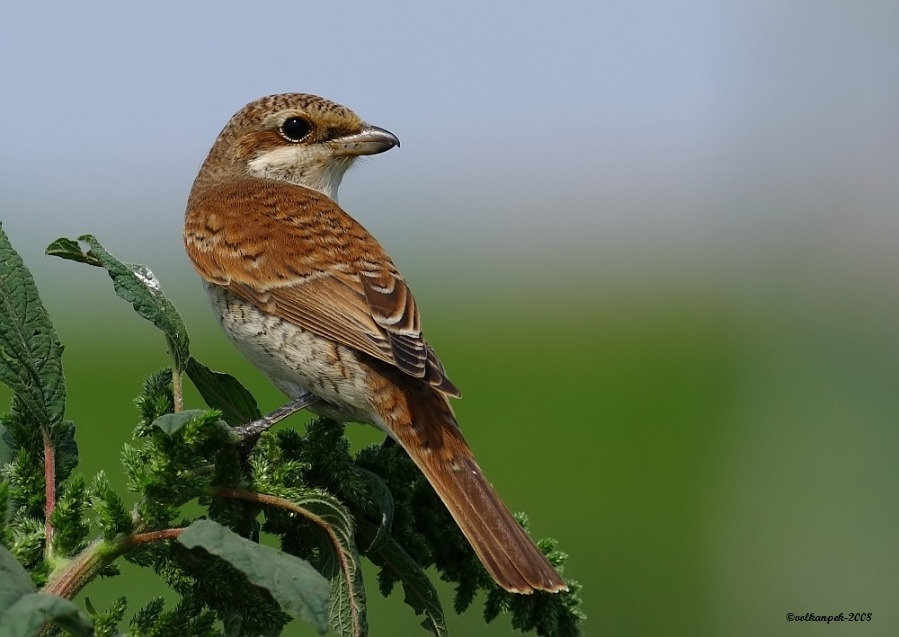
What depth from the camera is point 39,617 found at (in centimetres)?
128

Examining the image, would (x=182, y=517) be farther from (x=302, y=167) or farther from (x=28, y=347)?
(x=302, y=167)

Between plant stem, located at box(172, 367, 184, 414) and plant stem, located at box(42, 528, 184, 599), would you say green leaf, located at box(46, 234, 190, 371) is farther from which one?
plant stem, located at box(42, 528, 184, 599)

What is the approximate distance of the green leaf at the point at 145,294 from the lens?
194cm

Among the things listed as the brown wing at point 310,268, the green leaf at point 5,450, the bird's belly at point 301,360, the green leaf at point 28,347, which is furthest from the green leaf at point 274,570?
the bird's belly at point 301,360

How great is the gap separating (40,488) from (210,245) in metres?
2.22

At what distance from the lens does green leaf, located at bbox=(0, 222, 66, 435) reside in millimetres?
1786

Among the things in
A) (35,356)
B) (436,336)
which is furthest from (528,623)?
(436,336)

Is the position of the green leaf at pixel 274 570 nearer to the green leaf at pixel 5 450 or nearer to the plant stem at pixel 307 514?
the plant stem at pixel 307 514

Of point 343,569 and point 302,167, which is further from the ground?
point 302,167

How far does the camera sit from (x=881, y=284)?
1271 centimetres

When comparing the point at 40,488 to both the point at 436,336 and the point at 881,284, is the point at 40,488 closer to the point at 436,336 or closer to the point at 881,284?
the point at 881,284

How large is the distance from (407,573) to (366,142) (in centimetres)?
258

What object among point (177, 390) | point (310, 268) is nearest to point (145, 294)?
point (177, 390)

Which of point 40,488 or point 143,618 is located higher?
point 40,488
